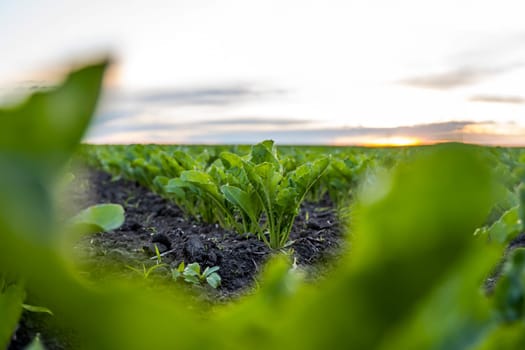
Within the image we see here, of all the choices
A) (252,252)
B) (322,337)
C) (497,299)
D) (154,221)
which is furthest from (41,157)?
(154,221)

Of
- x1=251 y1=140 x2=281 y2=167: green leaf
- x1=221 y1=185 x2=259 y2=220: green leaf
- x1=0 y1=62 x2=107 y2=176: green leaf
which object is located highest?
x1=0 y1=62 x2=107 y2=176: green leaf

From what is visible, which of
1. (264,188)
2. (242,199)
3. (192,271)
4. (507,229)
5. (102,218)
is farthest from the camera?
(242,199)

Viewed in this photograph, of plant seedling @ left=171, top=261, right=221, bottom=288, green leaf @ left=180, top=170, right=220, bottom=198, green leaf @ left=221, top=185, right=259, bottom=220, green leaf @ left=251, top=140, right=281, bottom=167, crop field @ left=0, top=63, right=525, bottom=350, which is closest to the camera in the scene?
crop field @ left=0, top=63, right=525, bottom=350

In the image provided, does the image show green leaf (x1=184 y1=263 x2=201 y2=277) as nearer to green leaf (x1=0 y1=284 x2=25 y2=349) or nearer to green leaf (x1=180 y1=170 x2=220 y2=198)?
green leaf (x1=180 y1=170 x2=220 y2=198)

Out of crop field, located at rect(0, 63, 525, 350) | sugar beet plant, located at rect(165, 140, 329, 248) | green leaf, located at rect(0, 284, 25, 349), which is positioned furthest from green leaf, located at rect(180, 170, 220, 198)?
crop field, located at rect(0, 63, 525, 350)

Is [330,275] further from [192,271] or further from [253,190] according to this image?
[253,190]

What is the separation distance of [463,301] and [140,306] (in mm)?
300

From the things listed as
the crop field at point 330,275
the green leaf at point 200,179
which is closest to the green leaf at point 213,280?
the green leaf at point 200,179

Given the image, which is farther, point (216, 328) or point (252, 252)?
point (252, 252)

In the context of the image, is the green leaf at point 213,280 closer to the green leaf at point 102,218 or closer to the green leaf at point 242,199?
the green leaf at point 242,199

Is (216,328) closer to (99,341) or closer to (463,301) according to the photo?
(99,341)

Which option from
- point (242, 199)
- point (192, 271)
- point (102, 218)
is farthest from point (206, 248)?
point (102, 218)

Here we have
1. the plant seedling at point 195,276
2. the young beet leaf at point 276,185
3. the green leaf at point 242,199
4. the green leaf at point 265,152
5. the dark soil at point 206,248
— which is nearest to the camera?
the plant seedling at point 195,276

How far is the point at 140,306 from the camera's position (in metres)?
0.52
